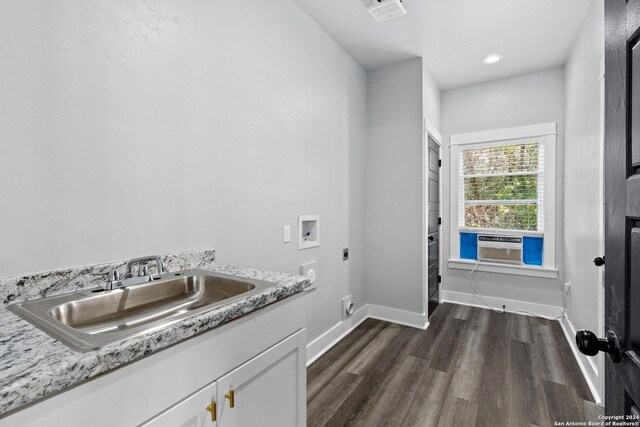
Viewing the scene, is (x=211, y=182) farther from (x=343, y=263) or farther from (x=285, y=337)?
(x=343, y=263)

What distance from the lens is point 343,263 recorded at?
2.96 metres

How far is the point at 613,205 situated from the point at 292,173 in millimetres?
1802

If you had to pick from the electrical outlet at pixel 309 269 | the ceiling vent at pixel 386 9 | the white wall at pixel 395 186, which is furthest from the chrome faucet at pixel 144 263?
the white wall at pixel 395 186

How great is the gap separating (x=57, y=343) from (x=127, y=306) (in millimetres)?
510

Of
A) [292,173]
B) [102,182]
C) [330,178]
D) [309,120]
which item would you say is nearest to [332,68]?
[309,120]

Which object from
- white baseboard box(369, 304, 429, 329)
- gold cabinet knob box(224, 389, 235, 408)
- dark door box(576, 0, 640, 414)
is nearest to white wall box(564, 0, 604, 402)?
white baseboard box(369, 304, 429, 329)

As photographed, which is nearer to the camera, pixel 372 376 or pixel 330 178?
pixel 372 376

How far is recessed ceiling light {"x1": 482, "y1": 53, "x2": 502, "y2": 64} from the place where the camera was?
312 centimetres

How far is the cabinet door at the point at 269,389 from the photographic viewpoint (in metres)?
0.98

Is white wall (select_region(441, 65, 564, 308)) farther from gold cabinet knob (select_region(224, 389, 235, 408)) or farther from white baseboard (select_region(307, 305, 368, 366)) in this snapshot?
gold cabinet knob (select_region(224, 389, 235, 408))

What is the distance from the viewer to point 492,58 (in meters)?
3.17

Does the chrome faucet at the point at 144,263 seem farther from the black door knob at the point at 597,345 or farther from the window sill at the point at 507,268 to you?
the window sill at the point at 507,268

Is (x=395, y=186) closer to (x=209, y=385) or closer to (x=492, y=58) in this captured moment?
(x=492, y=58)

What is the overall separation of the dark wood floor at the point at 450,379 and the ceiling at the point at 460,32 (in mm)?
2758
